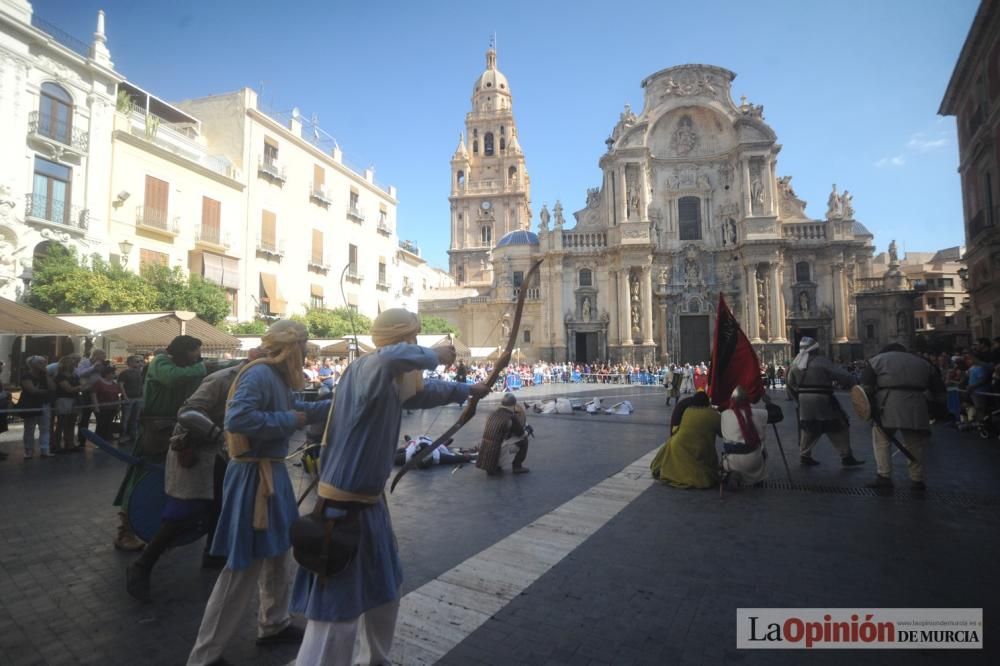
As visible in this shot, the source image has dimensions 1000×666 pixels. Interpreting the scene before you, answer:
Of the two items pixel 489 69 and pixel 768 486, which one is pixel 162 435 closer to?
pixel 768 486

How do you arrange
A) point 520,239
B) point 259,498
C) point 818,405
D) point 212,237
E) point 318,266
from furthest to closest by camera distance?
point 520,239, point 318,266, point 212,237, point 818,405, point 259,498

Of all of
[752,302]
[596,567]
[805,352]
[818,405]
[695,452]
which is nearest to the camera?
[596,567]

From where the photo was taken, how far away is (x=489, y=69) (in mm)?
65438

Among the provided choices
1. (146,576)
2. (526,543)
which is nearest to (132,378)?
(146,576)

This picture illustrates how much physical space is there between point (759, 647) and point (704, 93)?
3917 centimetres

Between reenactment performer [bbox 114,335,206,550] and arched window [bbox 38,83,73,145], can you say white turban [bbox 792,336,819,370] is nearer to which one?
reenactment performer [bbox 114,335,206,550]

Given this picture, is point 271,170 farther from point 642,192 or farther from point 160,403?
point 642,192

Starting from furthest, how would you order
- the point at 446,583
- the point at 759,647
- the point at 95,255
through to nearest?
the point at 95,255 < the point at 446,583 < the point at 759,647

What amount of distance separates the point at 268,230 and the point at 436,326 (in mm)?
14710

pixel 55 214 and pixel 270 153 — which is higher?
pixel 270 153

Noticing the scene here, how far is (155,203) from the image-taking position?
19219mm

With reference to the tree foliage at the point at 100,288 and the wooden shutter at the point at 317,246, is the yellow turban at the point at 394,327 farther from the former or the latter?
the wooden shutter at the point at 317,246

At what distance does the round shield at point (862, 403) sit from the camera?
19.5 ft

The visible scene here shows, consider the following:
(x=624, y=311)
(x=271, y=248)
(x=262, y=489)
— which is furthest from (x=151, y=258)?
(x=624, y=311)
